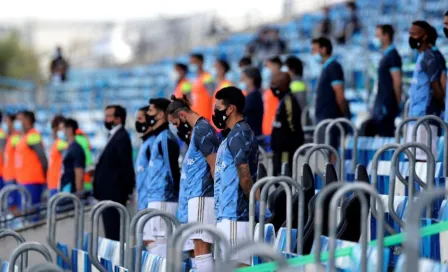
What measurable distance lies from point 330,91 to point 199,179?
316 centimetres

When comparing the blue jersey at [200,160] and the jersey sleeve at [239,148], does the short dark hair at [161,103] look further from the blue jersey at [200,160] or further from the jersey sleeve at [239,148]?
the jersey sleeve at [239,148]

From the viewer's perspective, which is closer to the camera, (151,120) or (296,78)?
(151,120)

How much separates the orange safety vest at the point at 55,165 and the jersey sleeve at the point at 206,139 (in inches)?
187

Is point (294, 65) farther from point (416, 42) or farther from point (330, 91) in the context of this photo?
point (416, 42)

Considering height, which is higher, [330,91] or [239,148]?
[330,91]

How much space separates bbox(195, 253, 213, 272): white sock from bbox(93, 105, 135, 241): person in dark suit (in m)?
2.43

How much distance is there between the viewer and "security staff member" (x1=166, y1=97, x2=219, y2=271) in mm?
7262

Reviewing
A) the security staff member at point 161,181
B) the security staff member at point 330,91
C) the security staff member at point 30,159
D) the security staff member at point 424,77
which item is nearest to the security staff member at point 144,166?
the security staff member at point 161,181

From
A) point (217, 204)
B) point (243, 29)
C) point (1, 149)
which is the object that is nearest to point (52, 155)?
point (1, 149)

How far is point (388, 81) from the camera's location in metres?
10.2

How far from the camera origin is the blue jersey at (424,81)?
874cm

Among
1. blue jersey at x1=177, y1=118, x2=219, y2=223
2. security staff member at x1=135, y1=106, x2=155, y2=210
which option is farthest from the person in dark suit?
blue jersey at x1=177, y1=118, x2=219, y2=223

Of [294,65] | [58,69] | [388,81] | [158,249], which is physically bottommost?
[158,249]

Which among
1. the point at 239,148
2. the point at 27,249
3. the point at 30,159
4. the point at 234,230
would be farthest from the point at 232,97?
the point at 30,159
